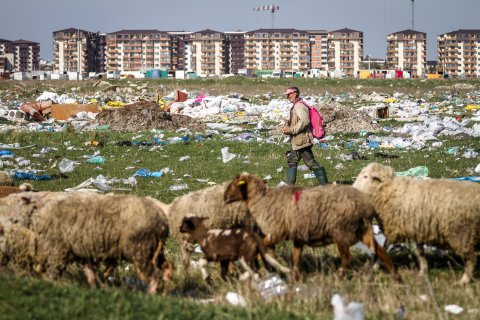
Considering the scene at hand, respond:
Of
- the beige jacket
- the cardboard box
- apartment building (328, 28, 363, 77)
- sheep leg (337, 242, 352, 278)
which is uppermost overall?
apartment building (328, 28, 363, 77)

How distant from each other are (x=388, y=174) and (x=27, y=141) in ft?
49.0

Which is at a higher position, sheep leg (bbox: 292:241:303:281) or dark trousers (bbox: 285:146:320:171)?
dark trousers (bbox: 285:146:320:171)

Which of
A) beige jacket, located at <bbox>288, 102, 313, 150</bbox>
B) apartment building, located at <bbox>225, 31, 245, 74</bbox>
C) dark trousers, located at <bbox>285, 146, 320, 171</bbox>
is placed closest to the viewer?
beige jacket, located at <bbox>288, 102, 313, 150</bbox>

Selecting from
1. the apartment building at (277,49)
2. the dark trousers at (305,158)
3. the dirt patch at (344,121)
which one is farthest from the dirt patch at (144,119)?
the apartment building at (277,49)

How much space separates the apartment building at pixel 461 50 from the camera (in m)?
183

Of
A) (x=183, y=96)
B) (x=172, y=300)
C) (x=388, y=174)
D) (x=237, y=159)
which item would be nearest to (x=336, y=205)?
(x=388, y=174)

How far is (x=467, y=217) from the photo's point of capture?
23.4 feet

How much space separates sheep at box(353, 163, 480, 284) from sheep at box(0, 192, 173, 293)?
7.62ft

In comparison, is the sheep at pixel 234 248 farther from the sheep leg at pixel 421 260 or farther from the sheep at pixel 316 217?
the sheep leg at pixel 421 260

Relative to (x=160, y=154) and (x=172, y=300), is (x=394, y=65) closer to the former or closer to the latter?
(x=160, y=154)

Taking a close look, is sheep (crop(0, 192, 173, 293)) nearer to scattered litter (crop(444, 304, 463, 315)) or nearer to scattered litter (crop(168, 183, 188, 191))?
scattered litter (crop(444, 304, 463, 315))

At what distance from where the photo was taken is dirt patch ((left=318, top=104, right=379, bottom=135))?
2227 cm

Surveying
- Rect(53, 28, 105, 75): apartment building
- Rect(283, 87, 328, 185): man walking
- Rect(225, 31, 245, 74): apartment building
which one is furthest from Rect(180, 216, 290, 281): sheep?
Rect(225, 31, 245, 74): apartment building

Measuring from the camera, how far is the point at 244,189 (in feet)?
24.9
